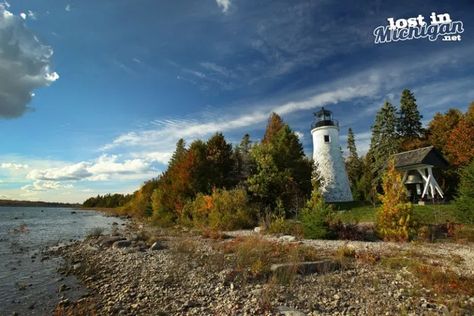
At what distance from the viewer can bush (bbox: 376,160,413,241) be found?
14570 millimetres

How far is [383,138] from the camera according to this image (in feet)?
A: 130

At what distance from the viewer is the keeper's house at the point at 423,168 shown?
27625mm

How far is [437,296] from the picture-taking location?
7633mm

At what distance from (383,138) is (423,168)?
11423mm

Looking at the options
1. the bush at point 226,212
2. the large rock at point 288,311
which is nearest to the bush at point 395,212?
the bush at point 226,212

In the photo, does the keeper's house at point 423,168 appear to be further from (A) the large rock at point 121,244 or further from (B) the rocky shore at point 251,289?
(A) the large rock at point 121,244

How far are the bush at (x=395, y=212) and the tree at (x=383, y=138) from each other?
77.4ft

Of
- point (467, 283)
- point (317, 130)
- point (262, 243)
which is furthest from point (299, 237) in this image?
point (317, 130)

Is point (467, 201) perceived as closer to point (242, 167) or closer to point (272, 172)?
point (272, 172)

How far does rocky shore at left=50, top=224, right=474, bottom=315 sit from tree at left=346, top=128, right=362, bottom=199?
28.3m

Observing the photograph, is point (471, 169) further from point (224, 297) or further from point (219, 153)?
point (219, 153)

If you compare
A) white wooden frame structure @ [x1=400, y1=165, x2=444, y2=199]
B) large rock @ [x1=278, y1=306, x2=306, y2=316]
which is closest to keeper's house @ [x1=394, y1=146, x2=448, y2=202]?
white wooden frame structure @ [x1=400, y1=165, x2=444, y2=199]

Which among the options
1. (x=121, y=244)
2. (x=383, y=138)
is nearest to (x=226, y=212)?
(x=121, y=244)

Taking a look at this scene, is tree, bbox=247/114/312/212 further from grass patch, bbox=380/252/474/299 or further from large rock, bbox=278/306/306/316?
large rock, bbox=278/306/306/316
